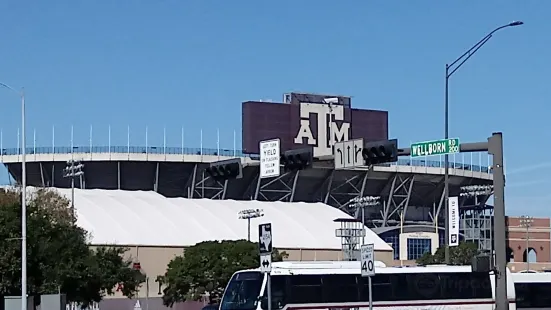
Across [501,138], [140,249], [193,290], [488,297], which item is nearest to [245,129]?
[140,249]

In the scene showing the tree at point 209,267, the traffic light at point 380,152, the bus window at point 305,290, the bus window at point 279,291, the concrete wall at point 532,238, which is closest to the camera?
the traffic light at point 380,152

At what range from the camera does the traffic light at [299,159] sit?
32.1 metres

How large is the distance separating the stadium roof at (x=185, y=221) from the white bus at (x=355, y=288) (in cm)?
4803

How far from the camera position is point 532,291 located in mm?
46500

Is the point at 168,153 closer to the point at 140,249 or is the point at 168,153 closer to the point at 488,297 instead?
the point at 140,249

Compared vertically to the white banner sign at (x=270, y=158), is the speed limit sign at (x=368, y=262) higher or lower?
lower

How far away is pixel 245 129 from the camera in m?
111

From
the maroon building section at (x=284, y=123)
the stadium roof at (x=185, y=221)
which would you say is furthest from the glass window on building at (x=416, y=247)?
the stadium roof at (x=185, y=221)

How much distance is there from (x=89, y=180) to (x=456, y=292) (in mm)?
91612

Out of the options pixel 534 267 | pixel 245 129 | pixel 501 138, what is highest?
pixel 245 129

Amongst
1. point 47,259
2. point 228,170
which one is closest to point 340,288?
point 228,170

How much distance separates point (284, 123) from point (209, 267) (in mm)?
40674

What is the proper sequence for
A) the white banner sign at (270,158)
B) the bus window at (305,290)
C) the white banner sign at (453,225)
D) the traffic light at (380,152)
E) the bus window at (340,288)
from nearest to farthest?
the traffic light at (380,152), the white banner sign at (270,158), the bus window at (305,290), the bus window at (340,288), the white banner sign at (453,225)

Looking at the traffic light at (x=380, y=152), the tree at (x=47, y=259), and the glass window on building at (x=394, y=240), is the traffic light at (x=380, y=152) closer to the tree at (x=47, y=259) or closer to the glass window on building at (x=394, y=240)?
the tree at (x=47, y=259)
